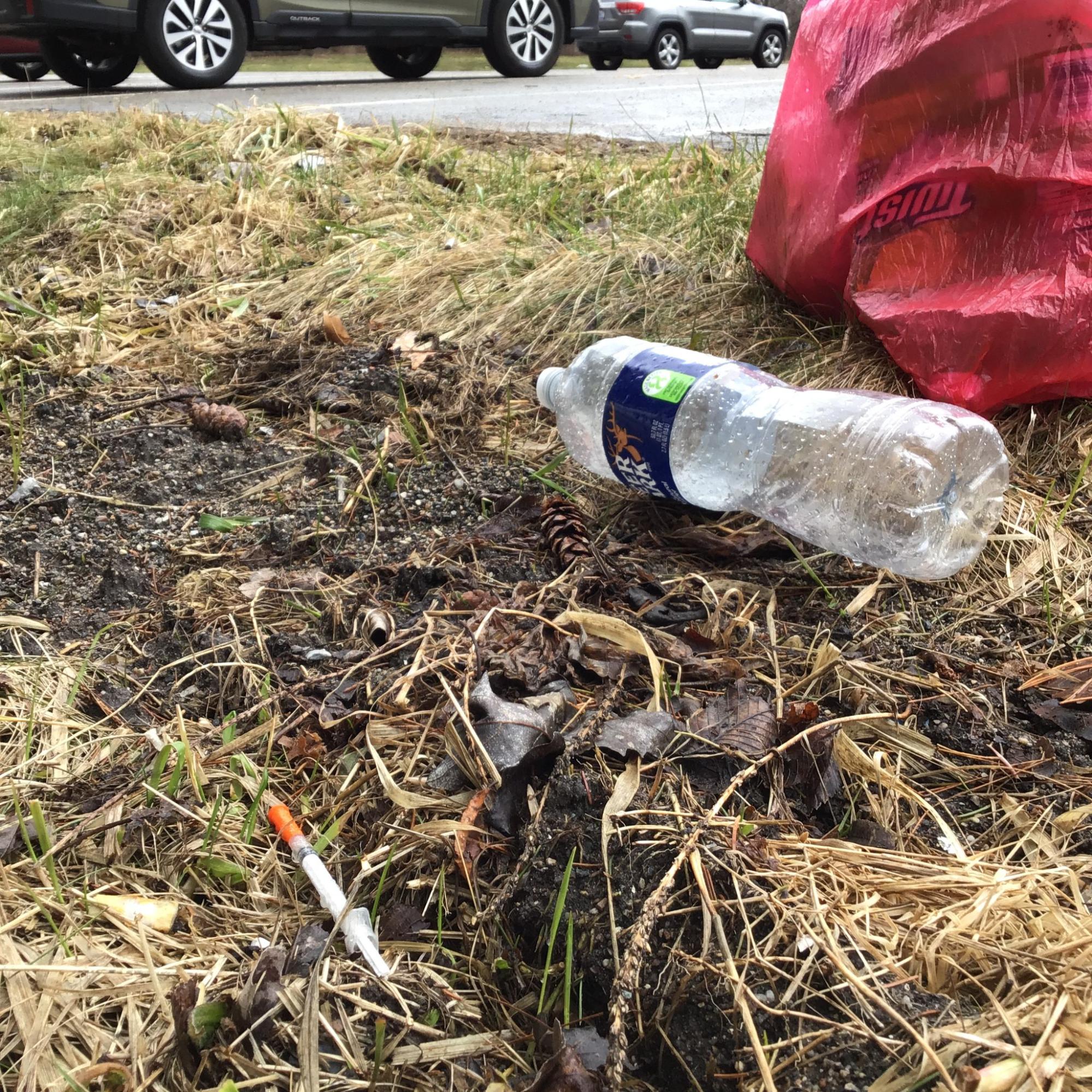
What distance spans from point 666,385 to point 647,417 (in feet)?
0.24

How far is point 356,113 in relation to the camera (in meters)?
6.54

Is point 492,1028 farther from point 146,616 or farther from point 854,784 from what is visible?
point 146,616

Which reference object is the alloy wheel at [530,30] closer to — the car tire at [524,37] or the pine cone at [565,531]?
the car tire at [524,37]

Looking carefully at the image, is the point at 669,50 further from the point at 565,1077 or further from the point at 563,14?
the point at 565,1077

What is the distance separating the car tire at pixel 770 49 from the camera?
1396 cm

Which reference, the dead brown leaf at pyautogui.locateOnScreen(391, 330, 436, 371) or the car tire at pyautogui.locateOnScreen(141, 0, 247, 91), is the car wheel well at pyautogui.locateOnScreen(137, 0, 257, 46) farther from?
the dead brown leaf at pyautogui.locateOnScreen(391, 330, 436, 371)

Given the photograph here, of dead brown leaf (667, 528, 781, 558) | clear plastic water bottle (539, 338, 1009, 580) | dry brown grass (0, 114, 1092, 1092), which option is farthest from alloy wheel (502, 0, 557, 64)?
dead brown leaf (667, 528, 781, 558)

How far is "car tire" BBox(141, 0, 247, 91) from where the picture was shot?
6797 mm

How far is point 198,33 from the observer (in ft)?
23.1

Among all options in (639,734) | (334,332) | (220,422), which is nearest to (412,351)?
(334,332)

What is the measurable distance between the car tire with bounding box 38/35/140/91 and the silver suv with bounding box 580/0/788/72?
484cm

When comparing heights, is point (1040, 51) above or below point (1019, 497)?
above

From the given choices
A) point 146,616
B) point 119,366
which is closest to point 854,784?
point 146,616

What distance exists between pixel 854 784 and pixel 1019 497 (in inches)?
35.7
